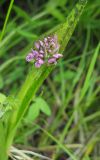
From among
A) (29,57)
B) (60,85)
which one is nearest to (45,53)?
(29,57)

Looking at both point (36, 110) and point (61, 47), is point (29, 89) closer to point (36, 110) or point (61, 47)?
point (61, 47)

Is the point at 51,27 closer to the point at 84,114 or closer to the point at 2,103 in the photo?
the point at 84,114

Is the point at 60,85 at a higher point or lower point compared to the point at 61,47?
higher

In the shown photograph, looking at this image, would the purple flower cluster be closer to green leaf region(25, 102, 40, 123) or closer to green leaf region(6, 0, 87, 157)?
green leaf region(6, 0, 87, 157)

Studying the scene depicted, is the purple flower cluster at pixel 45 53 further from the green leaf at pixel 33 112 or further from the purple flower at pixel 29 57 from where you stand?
the green leaf at pixel 33 112

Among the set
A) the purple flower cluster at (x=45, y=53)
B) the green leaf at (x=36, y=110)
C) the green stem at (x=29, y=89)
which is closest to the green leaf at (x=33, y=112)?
the green leaf at (x=36, y=110)
